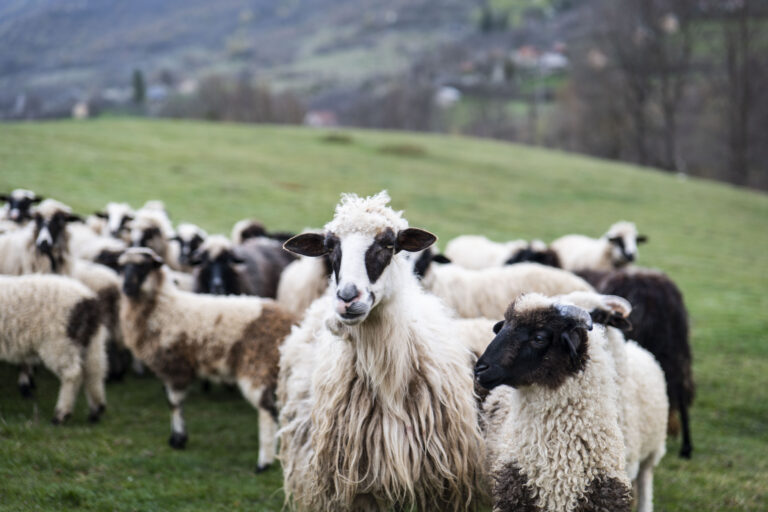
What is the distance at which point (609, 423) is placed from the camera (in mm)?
3670

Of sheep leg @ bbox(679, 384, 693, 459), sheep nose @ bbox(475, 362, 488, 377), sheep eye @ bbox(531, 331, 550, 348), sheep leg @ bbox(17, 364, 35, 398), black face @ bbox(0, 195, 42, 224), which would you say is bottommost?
sheep leg @ bbox(679, 384, 693, 459)

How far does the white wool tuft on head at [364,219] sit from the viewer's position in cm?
371

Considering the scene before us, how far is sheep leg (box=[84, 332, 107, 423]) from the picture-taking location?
6.48 meters

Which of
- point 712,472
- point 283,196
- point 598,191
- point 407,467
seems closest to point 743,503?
point 712,472

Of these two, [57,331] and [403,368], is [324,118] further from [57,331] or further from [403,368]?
[403,368]

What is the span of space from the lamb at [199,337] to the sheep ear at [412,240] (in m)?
2.64

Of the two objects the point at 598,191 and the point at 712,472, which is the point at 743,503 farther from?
the point at 598,191

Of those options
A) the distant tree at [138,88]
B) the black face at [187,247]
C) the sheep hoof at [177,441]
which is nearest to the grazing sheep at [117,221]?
the black face at [187,247]

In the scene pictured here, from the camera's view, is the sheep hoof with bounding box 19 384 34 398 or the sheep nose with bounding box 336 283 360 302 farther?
the sheep hoof with bounding box 19 384 34 398

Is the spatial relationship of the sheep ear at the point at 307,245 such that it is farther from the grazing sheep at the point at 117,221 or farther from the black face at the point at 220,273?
the grazing sheep at the point at 117,221

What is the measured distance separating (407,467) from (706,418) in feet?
19.7

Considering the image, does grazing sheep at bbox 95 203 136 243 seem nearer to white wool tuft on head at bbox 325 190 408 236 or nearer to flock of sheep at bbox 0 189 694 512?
flock of sheep at bbox 0 189 694 512

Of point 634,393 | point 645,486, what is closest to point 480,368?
point 634,393

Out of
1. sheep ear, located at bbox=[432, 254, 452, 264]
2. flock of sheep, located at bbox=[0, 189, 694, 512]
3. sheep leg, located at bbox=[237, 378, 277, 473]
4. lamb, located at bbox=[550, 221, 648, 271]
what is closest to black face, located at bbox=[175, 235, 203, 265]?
flock of sheep, located at bbox=[0, 189, 694, 512]
